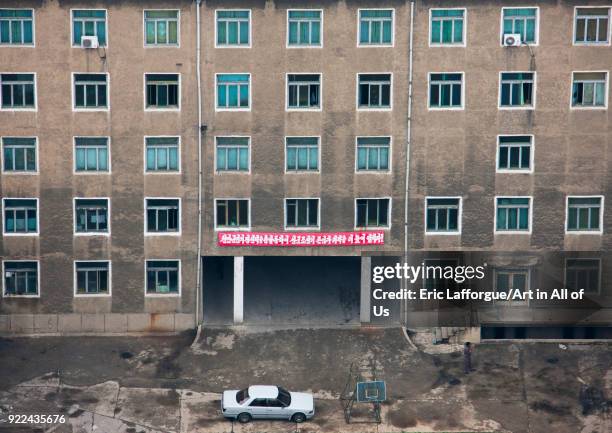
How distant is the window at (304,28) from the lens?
41750 millimetres

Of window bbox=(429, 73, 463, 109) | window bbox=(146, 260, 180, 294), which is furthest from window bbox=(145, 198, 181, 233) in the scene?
window bbox=(429, 73, 463, 109)

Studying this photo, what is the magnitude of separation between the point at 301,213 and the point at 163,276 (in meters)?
7.07

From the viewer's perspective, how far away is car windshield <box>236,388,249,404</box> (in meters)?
36.3

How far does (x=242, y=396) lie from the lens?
36.7 m

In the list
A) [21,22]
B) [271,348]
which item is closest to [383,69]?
[271,348]

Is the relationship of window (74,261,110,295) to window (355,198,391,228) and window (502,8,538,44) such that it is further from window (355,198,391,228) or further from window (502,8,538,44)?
window (502,8,538,44)

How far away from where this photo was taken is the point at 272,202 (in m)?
42.7

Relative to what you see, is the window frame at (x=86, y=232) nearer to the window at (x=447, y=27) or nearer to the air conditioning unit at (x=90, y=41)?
the air conditioning unit at (x=90, y=41)

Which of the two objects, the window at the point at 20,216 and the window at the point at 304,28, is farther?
the window at the point at 20,216

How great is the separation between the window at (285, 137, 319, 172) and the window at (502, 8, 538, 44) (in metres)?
9.93

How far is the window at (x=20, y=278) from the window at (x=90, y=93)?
7691mm

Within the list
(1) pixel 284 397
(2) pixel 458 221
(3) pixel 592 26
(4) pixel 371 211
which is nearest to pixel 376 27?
(4) pixel 371 211

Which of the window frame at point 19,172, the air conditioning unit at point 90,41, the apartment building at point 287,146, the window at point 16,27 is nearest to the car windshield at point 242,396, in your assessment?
the apartment building at point 287,146

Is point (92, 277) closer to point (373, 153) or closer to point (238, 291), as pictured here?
point (238, 291)
